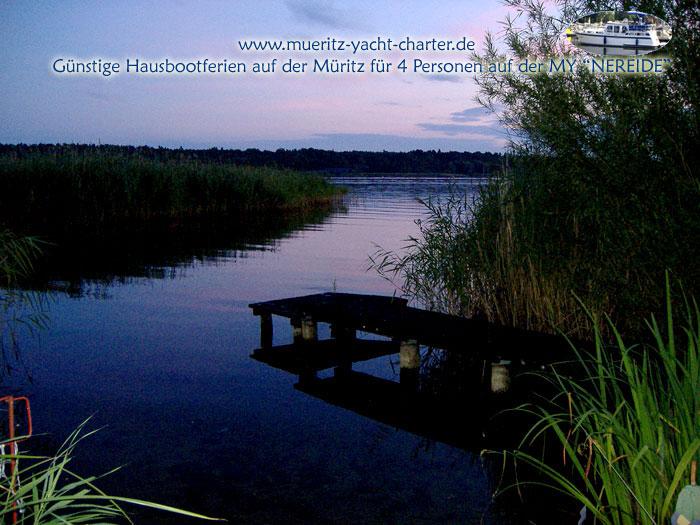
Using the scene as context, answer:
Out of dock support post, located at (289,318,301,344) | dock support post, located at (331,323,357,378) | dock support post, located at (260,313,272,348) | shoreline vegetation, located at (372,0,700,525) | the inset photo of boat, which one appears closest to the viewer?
shoreline vegetation, located at (372,0,700,525)

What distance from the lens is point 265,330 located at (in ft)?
29.5

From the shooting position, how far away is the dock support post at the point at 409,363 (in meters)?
7.40

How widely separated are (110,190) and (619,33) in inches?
703

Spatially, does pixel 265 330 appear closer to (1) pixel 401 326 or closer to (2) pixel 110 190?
(1) pixel 401 326

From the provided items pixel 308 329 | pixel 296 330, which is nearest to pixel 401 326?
pixel 308 329

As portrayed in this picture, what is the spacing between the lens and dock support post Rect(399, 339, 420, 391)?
7.40 m

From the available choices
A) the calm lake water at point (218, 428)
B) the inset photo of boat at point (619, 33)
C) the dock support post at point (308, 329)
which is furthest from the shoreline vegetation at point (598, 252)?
the dock support post at point (308, 329)

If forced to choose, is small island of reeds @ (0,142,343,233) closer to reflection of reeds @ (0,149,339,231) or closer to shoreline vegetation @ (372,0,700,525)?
reflection of reeds @ (0,149,339,231)

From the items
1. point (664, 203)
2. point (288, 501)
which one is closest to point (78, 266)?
point (288, 501)

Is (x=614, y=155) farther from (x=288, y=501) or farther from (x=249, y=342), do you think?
(x=249, y=342)

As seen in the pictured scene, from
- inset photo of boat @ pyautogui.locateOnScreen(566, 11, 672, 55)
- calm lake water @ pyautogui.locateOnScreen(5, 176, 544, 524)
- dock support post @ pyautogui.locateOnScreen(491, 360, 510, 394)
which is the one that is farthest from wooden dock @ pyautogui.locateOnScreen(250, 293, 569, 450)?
inset photo of boat @ pyautogui.locateOnScreen(566, 11, 672, 55)

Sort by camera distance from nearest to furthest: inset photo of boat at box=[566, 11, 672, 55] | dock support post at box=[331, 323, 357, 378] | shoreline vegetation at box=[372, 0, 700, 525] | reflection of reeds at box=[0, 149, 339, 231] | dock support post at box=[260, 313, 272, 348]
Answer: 1. shoreline vegetation at box=[372, 0, 700, 525]
2. inset photo of boat at box=[566, 11, 672, 55]
3. dock support post at box=[331, 323, 357, 378]
4. dock support post at box=[260, 313, 272, 348]
5. reflection of reeds at box=[0, 149, 339, 231]

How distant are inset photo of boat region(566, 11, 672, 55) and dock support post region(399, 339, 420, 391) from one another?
336cm

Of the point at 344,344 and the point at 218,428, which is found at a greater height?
the point at 344,344
